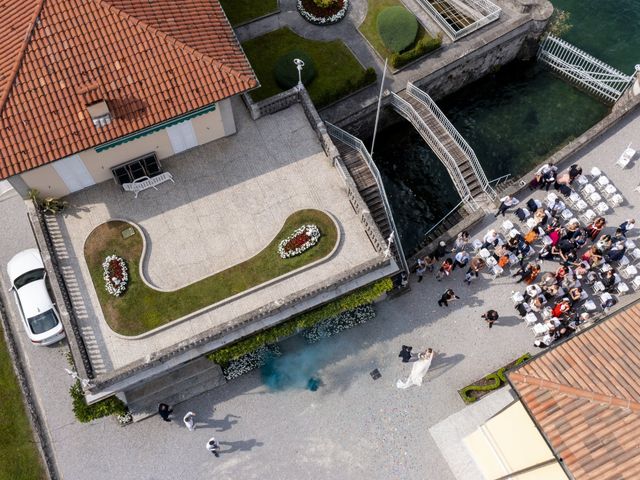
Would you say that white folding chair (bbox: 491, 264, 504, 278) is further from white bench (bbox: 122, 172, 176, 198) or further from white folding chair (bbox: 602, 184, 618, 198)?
white bench (bbox: 122, 172, 176, 198)

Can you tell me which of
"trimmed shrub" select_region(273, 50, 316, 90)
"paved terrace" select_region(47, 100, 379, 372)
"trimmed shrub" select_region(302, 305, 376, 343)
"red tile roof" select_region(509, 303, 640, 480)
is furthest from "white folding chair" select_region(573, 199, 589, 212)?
"trimmed shrub" select_region(273, 50, 316, 90)

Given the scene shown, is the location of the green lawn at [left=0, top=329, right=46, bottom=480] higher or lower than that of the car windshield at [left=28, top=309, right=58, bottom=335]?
lower

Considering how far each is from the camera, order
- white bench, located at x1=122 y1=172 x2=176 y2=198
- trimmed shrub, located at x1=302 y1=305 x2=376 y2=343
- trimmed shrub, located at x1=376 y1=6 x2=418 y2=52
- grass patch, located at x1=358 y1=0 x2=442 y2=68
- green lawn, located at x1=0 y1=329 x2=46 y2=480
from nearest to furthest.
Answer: green lawn, located at x1=0 y1=329 x2=46 y2=480
white bench, located at x1=122 y1=172 x2=176 y2=198
trimmed shrub, located at x1=302 y1=305 x2=376 y2=343
grass patch, located at x1=358 y1=0 x2=442 y2=68
trimmed shrub, located at x1=376 y1=6 x2=418 y2=52

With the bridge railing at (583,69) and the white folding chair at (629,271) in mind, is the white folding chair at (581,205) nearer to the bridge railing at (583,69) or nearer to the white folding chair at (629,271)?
the white folding chair at (629,271)

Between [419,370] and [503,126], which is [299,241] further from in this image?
[503,126]

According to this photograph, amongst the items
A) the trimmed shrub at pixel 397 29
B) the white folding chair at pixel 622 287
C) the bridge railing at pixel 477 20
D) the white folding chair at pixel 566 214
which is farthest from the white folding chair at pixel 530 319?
the bridge railing at pixel 477 20

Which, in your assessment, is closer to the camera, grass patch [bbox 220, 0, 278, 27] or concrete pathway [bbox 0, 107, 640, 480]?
concrete pathway [bbox 0, 107, 640, 480]

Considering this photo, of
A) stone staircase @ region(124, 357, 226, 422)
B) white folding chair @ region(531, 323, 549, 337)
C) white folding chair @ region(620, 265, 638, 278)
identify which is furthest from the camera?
white folding chair @ region(620, 265, 638, 278)

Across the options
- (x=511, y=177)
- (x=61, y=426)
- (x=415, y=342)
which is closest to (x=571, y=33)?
(x=511, y=177)
